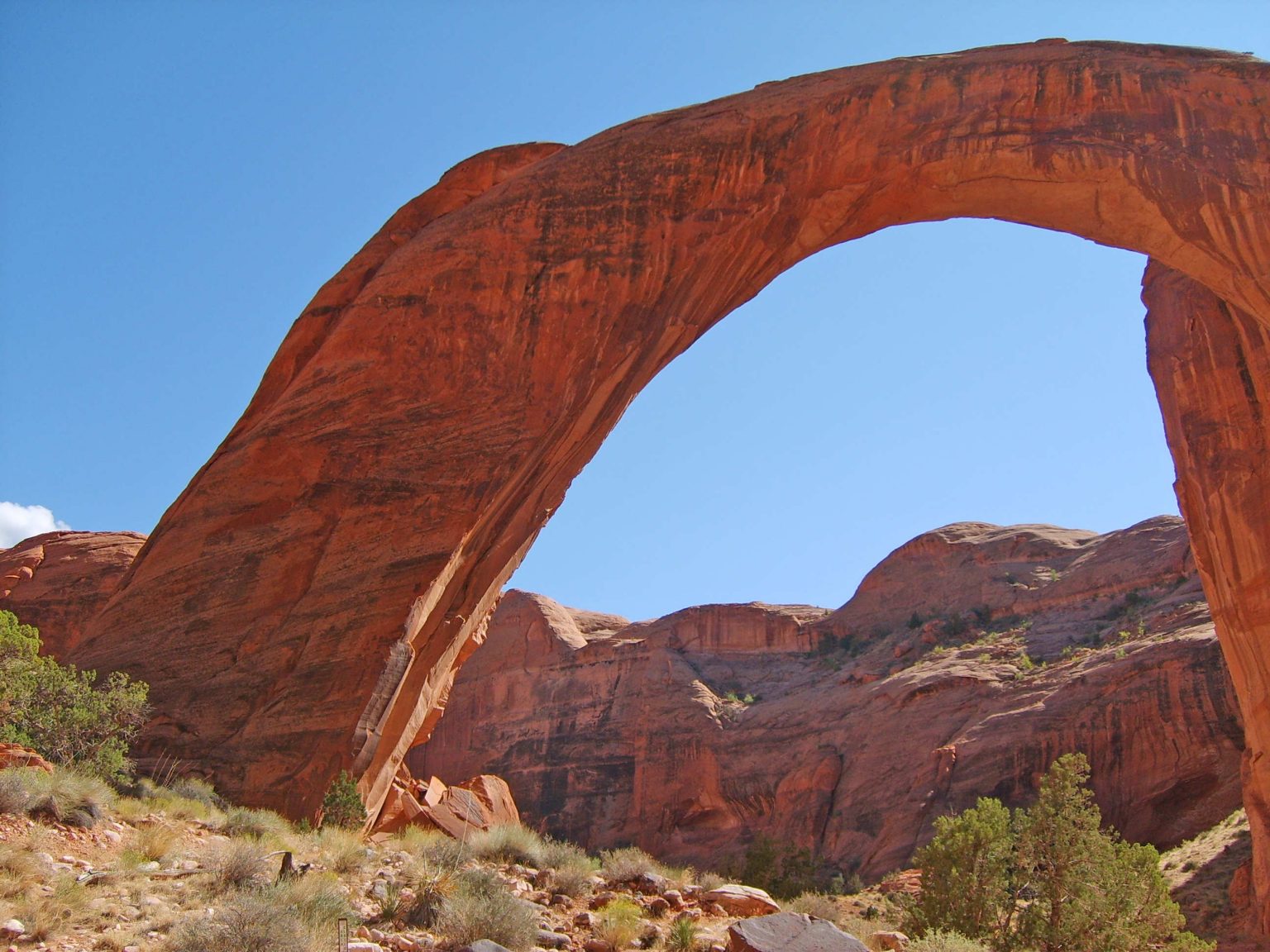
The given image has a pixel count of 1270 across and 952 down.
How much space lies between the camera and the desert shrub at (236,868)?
7.01 metres

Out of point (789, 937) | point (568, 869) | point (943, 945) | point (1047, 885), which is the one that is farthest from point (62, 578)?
point (943, 945)

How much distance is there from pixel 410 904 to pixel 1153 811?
77.8 ft

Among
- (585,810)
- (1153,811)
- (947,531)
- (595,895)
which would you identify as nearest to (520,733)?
(585,810)

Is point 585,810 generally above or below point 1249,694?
below

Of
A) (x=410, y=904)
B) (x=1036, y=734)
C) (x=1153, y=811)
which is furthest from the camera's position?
(x=1036, y=734)

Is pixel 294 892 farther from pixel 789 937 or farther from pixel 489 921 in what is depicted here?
pixel 789 937

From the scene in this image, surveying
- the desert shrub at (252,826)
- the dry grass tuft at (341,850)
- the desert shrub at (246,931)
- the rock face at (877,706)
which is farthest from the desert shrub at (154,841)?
the rock face at (877,706)

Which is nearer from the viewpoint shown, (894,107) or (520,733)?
(894,107)

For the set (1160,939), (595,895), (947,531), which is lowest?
(1160,939)

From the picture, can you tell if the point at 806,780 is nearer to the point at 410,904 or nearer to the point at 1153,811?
the point at 1153,811

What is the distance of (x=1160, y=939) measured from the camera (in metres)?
12.2

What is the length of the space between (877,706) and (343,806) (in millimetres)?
28019

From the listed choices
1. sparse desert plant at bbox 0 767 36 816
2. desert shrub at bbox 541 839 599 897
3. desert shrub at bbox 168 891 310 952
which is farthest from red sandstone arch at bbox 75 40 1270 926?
desert shrub at bbox 168 891 310 952

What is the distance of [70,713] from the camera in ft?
34.1
